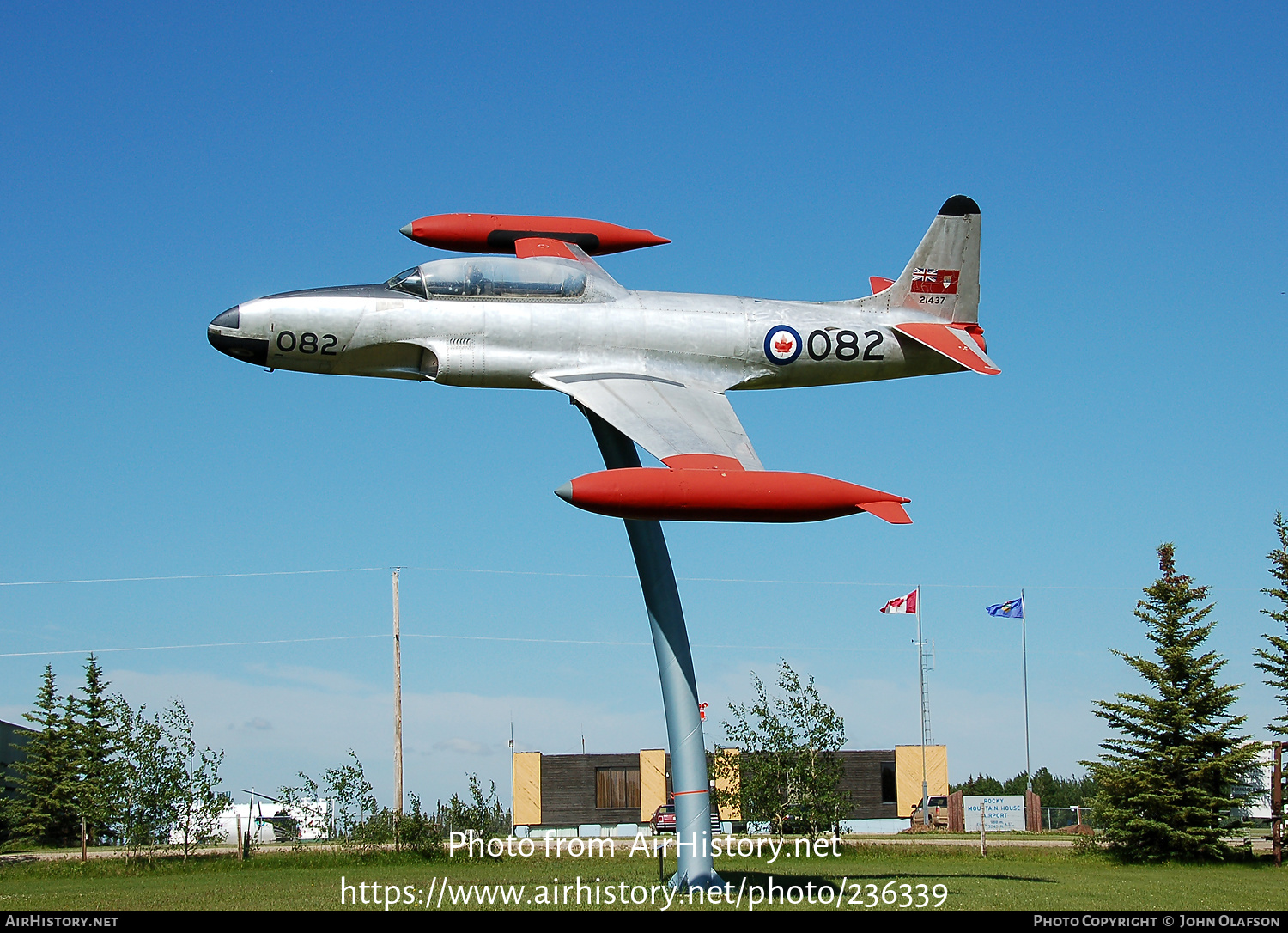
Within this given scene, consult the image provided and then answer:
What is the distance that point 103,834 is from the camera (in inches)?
1212

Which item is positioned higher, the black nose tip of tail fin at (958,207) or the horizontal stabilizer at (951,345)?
the black nose tip of tail fin at (958,207)

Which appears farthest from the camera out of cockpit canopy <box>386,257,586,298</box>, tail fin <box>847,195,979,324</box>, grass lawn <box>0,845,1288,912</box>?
tail fin <box>847,195,979,324</box>

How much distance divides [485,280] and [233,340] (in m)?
3.50

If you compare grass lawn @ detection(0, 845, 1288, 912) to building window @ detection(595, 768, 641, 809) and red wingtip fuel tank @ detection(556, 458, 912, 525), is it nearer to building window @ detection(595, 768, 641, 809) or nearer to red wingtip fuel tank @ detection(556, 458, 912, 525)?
red wingtip fuel tank @ detection(556, 458, 912, 525)

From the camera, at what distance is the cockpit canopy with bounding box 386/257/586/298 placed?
15.4m

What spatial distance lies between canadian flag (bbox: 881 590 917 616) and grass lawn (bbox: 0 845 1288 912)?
1359cm

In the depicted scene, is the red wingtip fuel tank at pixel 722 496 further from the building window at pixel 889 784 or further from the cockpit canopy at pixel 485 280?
the building window at pixel 889 784

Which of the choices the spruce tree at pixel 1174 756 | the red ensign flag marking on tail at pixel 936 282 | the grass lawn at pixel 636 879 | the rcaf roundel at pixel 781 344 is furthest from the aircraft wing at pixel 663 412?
the spruce tree at pixel 1174 756

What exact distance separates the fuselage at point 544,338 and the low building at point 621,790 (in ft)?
140

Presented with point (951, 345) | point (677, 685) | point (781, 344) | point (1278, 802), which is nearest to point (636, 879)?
point (677, 685)

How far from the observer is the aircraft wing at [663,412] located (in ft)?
46.1

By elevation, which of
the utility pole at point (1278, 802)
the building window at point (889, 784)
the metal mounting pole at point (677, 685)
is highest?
the metal mounting pole at point (677, 685)

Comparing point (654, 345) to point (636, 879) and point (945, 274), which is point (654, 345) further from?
point (636, 879)

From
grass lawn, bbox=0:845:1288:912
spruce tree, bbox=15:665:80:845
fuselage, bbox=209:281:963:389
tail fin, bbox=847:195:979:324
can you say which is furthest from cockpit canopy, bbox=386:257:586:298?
spruce tree, bbox=15:665:80:845
